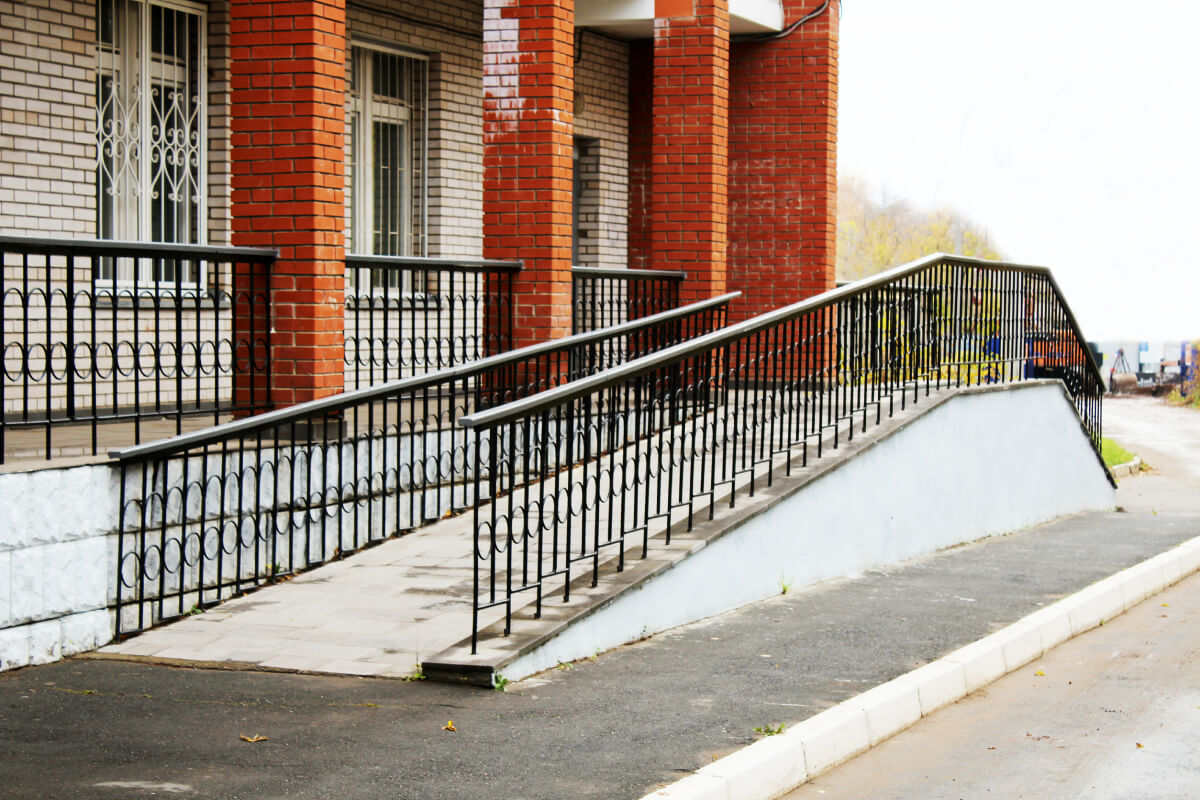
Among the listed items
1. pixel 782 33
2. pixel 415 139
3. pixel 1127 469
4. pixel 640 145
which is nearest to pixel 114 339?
pixel 415 139

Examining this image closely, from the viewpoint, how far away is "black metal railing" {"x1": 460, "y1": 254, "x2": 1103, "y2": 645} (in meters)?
7.09

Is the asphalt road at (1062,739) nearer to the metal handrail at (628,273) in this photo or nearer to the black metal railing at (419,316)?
the black metal railing at (419,316)

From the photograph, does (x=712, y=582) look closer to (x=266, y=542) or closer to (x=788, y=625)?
(x=788, y=625)

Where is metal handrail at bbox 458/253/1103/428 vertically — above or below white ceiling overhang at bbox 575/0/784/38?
below

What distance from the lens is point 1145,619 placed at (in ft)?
29.1

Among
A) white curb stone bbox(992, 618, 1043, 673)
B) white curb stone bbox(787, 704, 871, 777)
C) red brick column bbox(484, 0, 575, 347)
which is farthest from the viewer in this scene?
red brick column bbox(484, 0, 575, 347)

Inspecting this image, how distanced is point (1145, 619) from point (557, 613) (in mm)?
4180

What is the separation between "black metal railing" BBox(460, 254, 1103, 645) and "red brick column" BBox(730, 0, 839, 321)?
7.67 feet

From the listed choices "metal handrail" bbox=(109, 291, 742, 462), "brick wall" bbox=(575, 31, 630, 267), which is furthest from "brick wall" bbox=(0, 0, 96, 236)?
"brick wall" bbox=(575, 31, 630, 267)

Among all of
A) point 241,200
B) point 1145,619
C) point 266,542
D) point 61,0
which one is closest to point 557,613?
point 266,542

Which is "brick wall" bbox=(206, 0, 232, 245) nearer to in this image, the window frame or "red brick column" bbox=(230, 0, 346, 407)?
the window frame

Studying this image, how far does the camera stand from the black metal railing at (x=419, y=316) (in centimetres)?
938

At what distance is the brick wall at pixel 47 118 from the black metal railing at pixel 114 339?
0.38 m

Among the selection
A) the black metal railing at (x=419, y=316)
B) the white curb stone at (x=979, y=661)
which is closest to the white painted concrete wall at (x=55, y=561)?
the black metal railing at (x=419, y=316)
